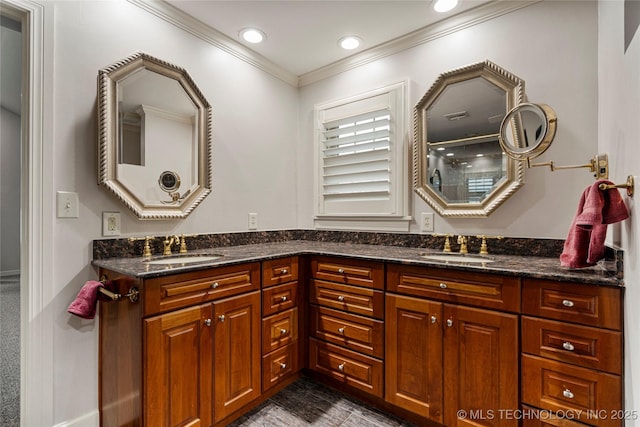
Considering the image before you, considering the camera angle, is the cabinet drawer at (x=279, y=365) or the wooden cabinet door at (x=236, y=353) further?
the cabinet drawer at (x=279, y=365)

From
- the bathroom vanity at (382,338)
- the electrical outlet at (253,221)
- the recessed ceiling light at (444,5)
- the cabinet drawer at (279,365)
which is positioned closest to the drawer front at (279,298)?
the bathroom vanity at (382,338)

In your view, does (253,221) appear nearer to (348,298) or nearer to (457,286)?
(348,298)

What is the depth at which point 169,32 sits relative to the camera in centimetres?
191

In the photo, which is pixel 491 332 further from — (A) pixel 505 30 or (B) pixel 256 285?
(A) pixel 505 30

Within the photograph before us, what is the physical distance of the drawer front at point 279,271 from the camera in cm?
176

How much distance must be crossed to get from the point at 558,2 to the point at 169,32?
2.35 metres

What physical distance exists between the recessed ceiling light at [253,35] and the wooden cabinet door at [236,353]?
1.83 m

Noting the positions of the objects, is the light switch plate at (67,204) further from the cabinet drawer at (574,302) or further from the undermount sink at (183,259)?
the cabinet drawer at (574,302)

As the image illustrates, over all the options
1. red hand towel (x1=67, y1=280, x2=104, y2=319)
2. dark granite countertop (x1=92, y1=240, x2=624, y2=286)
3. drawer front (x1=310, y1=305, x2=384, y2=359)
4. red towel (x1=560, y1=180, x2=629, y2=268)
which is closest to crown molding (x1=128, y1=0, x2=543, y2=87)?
red towel (x1=560, y1=180, x2=629, y2=268)

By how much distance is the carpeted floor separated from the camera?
5.21 ft

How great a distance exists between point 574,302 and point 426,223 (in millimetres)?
1000

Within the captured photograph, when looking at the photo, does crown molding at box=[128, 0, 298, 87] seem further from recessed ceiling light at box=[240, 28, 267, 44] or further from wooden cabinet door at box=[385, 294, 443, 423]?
wooden cabinet door at box=[385, 294, 443, 423]

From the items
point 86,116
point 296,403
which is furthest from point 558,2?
point 296,403

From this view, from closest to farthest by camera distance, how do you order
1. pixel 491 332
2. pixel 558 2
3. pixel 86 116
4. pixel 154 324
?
pixel 154 324 < pixel 491 332 < pixel 86 116 < pixel 558 2
